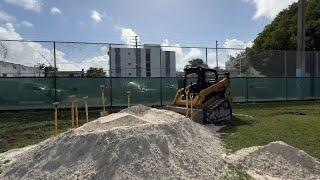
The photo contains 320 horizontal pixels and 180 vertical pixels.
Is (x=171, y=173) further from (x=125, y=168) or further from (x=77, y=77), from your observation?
(x=77, y=77)

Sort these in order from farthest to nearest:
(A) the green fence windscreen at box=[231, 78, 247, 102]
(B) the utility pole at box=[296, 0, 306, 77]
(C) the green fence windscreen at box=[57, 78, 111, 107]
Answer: (B) the utility pole at box=[296, 0, 306, 77] < (A) the green fence windscreen at box=[231, 78, 247, 102] < (C) the green fence windscreen at box=[57, 78, 111, 107]

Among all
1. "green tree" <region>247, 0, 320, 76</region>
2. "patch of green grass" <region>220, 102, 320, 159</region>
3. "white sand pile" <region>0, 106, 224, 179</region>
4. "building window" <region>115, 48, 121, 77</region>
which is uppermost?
"green tree" <region>247, 0, 320, 76</region>

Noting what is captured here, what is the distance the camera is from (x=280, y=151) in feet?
28.7

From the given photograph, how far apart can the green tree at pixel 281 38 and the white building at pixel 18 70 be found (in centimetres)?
1417

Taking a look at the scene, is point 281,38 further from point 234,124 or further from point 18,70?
point 234,124

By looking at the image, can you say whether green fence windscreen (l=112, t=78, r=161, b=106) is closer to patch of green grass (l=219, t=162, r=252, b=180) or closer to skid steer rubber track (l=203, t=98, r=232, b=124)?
skid steer rubber track (l=203, t=98, r=232, b=124)

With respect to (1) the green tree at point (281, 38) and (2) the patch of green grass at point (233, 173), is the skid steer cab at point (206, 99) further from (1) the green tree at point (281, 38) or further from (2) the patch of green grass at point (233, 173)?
(1) the green tree at point (281, 38)

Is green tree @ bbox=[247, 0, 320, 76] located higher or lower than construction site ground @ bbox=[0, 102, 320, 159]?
higher

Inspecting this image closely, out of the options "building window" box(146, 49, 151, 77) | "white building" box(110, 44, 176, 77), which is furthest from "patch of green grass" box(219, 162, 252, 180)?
"building window" box(146, 49, 151, 77)

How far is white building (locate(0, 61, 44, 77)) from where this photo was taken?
22.7 metres

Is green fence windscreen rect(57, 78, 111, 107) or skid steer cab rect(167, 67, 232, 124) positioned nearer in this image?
skid steer cab rect(167, 67, 232, 124)

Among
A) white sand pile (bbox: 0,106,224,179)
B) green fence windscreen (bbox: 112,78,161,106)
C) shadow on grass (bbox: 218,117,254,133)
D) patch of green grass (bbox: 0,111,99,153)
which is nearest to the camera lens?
white sand pile (bbox: 0,106,224,179)

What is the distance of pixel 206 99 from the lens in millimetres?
15867

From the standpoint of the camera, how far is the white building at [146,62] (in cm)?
2606
